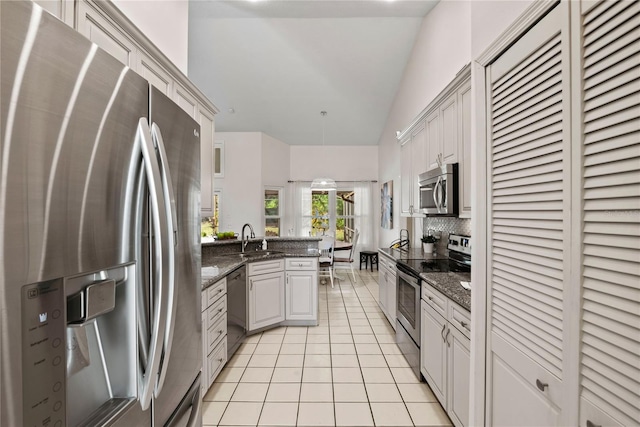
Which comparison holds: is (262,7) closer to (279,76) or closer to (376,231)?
(279,76)

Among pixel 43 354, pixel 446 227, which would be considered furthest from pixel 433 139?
pixel 43 354

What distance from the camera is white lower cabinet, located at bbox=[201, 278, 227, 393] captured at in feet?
6.69

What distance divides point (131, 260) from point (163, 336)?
23 centimetres

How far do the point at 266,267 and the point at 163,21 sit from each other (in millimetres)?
2416

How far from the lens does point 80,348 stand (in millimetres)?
610

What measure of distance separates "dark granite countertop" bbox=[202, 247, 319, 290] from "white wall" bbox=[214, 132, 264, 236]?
2.72 metres

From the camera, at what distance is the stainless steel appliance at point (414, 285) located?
91.3 inches

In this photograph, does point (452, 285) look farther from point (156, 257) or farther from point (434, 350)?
point (156, 257)

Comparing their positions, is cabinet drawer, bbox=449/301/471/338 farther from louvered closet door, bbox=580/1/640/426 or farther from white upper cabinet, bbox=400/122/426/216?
white upper cabinet, bbox=400/122/426/216

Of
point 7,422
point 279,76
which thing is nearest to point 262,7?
point 279,76

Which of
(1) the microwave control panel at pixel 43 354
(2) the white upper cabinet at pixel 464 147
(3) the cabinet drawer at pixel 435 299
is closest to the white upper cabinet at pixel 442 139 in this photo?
(2) the white upper cabinet at pixel 464 147

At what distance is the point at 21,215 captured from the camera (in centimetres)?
46

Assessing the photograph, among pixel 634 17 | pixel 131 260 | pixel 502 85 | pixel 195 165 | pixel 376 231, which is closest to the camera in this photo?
pixel 634 17

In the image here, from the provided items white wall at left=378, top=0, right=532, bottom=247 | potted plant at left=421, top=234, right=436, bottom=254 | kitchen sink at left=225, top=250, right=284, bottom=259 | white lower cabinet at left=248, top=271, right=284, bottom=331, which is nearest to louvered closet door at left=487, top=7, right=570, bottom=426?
white wall at left=378, top=0, right=532, bottom=247
